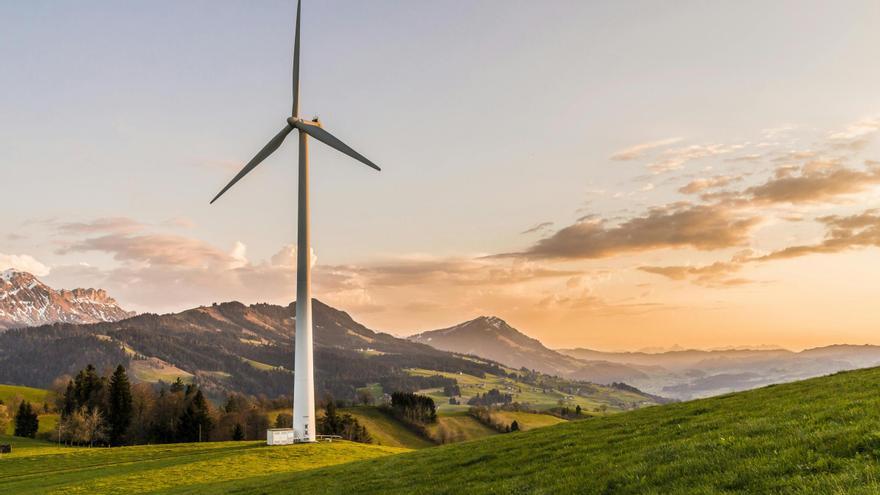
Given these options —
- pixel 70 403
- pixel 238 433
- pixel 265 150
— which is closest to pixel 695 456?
pixel 265 150

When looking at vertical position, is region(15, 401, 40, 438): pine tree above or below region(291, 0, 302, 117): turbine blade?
below

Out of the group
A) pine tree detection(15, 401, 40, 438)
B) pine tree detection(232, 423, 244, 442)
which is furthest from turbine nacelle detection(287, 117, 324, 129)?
pine tree detection(15, 401, 40, 438)

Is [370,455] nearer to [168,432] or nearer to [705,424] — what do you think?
[705,424]

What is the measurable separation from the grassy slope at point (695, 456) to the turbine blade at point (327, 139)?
43576mm

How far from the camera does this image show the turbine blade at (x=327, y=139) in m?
73.4

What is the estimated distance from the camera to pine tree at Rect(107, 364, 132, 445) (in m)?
143

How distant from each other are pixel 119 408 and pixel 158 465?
9580 cm

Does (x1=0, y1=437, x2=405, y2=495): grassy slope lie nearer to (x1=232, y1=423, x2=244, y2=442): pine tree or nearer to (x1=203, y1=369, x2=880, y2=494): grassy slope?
(x1=203, y1=369, x2=880, y2=494): grassy slope

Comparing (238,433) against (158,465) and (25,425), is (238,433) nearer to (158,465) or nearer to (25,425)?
(25,425)

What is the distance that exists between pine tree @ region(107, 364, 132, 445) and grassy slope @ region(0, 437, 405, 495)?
64377 mm

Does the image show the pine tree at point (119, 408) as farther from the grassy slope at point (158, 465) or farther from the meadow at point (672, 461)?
the meadow at point (672, 461)

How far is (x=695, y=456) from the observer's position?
19281mm

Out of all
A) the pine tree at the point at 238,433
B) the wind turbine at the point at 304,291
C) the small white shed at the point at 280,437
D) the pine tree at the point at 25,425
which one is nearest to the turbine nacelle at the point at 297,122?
the wind turbine at the point at 304,291

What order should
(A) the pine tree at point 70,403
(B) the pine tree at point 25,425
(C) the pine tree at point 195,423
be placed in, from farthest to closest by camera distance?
1. (B) the pine tree at point 25,425
2. (C) the pine tree at point 195,423
3. (A) the pine tree at point 70,403
